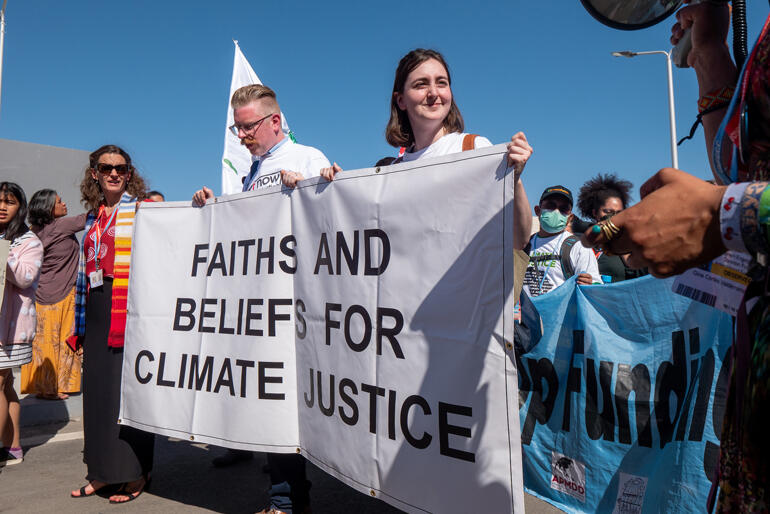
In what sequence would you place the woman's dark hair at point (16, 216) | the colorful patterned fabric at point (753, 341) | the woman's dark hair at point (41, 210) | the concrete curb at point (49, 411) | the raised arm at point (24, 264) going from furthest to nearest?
the woman's dark hair at point (41, 210) → the concrete curb at point (49, 411) → the woman's dark hair at point (16, 216) → the raised arm at point (24, 264) → the colorful patterned fabric at point (753, 341)

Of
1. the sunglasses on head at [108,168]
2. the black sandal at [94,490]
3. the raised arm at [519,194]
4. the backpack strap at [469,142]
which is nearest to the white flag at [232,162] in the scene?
the sunglasses on head at [108,168]

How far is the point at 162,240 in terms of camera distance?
130 inches

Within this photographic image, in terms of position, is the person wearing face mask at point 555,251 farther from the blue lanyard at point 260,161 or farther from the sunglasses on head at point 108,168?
the sunglasses on head at point 108,168

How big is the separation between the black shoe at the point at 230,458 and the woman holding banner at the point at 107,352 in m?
0.60

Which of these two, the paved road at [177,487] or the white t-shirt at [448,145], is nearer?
the white t-shirt at [448,145]

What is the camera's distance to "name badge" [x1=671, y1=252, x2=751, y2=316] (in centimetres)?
107

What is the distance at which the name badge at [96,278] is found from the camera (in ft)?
11.1

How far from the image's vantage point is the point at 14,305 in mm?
4074

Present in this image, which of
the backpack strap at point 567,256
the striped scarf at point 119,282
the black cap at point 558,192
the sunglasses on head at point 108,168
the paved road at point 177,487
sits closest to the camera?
the paved road at point 177,487

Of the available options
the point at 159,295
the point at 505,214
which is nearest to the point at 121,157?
the point at 159,295

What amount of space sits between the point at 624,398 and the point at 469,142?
1617 millimetres

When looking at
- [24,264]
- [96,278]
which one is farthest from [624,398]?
[24,264]

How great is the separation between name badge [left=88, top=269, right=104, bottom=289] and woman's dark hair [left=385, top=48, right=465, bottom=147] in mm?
2065

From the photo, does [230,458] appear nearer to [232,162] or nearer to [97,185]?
[97,185]
